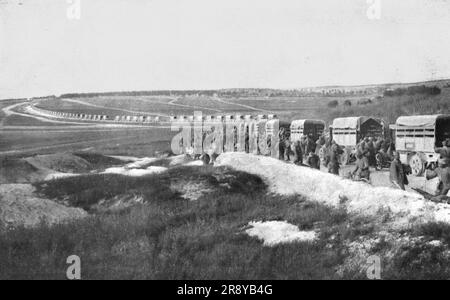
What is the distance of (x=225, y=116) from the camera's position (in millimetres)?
7836

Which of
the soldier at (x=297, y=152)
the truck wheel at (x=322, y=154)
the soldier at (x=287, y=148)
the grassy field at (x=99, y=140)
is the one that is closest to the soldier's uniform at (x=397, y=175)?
the truck wheel at (x=322, y=154)

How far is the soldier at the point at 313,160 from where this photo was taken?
776 centimetres

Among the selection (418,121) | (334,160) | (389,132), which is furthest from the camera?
(334,160)

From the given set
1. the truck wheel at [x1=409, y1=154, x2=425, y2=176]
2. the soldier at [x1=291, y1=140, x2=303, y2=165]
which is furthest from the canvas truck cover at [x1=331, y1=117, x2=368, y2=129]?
the truck wheel at [x1=409, y1=154, x2=425, y2=176]

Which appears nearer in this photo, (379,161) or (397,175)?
(397,175)

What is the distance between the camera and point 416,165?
7066 mm

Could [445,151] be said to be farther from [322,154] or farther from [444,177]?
[322,154]

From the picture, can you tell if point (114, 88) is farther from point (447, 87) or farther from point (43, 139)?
point (447, 87)

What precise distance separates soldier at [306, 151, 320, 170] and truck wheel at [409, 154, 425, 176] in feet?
4.72

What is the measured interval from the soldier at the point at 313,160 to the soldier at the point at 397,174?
117 cm

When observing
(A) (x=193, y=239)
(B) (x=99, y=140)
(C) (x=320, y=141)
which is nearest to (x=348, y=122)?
(C) (x=320, y=141)

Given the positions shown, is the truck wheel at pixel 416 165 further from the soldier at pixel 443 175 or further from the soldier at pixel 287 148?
the soldier at pixel 287 148

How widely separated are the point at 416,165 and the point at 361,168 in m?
0.81
